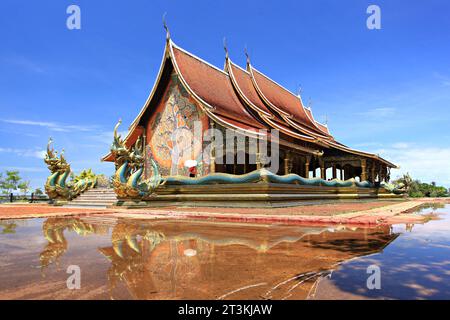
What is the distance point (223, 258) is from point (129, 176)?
32.6ft

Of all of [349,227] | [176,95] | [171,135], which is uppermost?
[176,95]

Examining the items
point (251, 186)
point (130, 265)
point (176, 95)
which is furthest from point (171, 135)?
point (130, 265)

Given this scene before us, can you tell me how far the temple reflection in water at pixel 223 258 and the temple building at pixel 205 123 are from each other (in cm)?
800

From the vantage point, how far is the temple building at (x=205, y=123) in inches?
580

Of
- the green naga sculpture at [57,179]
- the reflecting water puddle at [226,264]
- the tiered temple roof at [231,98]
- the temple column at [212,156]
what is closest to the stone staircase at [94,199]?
the green naga sculpture at [57,179]

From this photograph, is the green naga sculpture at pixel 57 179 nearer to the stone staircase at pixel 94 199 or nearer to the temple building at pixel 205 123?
the stone staircase at pixel 94 199

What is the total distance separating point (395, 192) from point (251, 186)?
1473 cm

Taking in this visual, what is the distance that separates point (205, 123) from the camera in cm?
1491

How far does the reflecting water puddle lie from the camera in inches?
84.4

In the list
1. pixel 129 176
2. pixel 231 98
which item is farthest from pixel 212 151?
pixel 231 98

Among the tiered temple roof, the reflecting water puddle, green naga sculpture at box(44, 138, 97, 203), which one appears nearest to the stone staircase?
green naga sculpture at box(44, 138, 97, 203)

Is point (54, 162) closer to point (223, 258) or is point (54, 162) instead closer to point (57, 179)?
point (57, 179)
